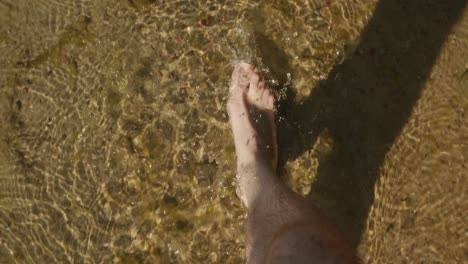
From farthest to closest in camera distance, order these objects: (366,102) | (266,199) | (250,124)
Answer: (366,102) → (250,124) → (266,199)

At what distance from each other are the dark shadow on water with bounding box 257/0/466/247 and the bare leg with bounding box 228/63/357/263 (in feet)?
0.98

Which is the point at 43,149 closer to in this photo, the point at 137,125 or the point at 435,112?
the point at 137,125

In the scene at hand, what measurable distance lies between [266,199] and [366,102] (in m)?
1.18

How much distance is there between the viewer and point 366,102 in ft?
12.0

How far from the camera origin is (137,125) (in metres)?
3.74

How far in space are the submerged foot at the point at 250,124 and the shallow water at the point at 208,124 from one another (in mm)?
Answer: 228

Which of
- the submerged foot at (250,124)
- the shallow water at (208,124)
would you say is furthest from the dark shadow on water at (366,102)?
the submerged foot at (250,124)

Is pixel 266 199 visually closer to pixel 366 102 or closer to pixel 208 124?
pixel 208 124

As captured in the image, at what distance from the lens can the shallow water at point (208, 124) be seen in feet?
11.7

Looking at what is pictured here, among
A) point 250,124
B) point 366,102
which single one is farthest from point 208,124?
point 366,102

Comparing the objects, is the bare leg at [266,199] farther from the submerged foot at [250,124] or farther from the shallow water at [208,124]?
the shallow water at [208,124]

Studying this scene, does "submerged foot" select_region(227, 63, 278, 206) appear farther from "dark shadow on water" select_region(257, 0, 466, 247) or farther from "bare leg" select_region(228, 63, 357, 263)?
"dark shadow on water" select_region(257, 0, 466, 247)

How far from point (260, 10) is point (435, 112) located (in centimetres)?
153

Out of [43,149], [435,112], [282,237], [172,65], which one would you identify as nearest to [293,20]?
[172,65]
